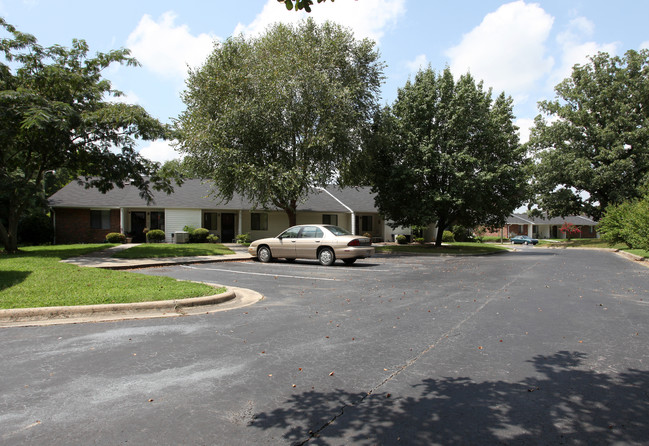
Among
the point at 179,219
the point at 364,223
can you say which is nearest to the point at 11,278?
the point at 179,219

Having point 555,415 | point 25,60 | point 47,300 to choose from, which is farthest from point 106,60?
point 555,415

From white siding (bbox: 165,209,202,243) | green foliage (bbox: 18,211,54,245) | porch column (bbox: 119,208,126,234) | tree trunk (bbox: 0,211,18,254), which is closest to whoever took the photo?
tree trunk (bbox: 0,211,18,254)

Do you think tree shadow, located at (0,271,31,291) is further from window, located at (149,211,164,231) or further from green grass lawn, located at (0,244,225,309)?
window, located at (149,211,164,231)

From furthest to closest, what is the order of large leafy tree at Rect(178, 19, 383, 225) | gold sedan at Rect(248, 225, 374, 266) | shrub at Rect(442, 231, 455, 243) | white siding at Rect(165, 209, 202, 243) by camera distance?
shrub at Rect(442, 231, 455, 243)
white siding at Rect(165, 209, 202, 243)
large leafy tree at Rect(178, 19, 383, 225)
gold sedan at Rect(248, 225, 374, 266)

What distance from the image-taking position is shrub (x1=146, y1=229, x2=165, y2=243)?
29.4 m

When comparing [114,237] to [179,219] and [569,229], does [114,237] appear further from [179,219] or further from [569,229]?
[569,229]

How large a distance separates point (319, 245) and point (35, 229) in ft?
72.1

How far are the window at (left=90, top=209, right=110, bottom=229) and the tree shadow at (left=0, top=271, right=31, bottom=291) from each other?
20767mm

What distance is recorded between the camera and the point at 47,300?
309 inches

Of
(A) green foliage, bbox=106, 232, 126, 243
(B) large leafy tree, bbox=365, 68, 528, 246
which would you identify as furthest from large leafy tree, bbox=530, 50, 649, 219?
(A) green foliage, bbox=106, 232, 126, 243

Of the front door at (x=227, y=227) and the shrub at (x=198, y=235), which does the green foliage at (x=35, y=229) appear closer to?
the shrub at (x=198, y=235)

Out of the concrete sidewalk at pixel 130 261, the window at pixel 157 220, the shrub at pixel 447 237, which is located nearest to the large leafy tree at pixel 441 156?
the concrete sidewalk at pixel 130 261

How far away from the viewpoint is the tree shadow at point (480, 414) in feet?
10.9

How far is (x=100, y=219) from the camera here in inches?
1209
